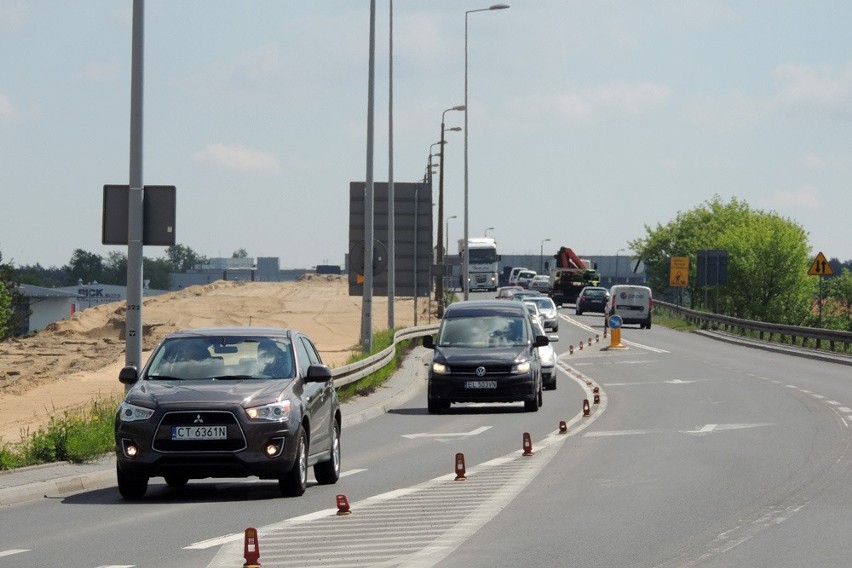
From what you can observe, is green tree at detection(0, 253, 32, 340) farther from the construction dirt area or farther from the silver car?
the silver car

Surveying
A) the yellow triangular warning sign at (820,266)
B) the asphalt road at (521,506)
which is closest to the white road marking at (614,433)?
the asphalt road at (521,506)

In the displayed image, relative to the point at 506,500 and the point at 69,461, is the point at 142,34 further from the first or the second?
the point at 506,500

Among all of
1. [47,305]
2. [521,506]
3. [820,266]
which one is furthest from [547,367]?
[47,305]

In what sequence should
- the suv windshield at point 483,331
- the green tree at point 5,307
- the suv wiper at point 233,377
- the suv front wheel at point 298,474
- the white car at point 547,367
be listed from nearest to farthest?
the suv front wheel at point 298,474 → the suv wiper at point 233,377 → the suv windshield at point 483,331 → the white car at point 547,367 → the green tree at point 5,307

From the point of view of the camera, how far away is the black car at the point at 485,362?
2703 cm

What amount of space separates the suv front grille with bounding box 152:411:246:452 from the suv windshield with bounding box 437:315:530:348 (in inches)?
566

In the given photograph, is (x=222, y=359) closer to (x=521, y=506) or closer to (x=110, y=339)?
(x=521, y=506)

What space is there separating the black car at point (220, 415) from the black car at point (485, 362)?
11891 mm

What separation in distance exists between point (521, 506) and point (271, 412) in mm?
2375

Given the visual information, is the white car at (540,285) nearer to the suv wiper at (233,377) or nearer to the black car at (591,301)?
the black car at (591,301)

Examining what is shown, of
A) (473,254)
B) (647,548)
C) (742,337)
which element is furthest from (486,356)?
(473,254)

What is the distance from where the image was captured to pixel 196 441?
14.0 metres

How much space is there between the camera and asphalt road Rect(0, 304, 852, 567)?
34.3ft

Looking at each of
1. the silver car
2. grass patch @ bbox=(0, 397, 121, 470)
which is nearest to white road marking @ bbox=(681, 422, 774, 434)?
grass patch @ bbox=(0, 397, 121, 470)
